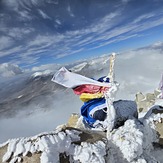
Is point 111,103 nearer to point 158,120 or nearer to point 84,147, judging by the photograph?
point 84,147

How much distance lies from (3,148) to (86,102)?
344cm

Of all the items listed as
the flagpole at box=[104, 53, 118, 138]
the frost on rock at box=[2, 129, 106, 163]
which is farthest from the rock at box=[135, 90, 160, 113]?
the frost on rock at box=[2, 129, 106, 163]

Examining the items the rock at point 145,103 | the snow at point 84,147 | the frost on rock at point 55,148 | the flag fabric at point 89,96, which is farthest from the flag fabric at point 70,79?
the rock at point 145,103

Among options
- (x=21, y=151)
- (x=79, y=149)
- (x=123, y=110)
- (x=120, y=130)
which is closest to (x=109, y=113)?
(x=120, y=130)

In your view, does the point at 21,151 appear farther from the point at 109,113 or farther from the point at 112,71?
the point at 112,71

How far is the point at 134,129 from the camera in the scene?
Answer: 316 inches

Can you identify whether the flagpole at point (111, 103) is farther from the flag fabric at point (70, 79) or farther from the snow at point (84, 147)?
the flag fabric at point (70, 79)

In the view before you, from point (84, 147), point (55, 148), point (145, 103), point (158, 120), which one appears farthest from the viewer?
point (145, 103)

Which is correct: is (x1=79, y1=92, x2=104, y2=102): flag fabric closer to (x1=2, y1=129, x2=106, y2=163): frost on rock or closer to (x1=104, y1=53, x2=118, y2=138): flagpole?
(x1=104, y1=53, x2=118, y2=138): flagpole

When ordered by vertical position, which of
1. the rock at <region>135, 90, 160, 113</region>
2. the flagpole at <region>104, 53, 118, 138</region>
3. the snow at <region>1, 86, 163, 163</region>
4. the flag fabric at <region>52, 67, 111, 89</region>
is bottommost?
the rock at <region>135, 90, 160, 113</region>

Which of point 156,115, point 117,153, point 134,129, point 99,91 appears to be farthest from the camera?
point 156,115

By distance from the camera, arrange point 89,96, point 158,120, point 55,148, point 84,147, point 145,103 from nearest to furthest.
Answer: point 55,148 < point 84,147 < point 89,96 < point 158,120 < point 145,103

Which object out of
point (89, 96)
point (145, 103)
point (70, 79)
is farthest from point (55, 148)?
point (145, 103)

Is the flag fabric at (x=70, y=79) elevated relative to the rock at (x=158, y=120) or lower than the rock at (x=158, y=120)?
elevated
